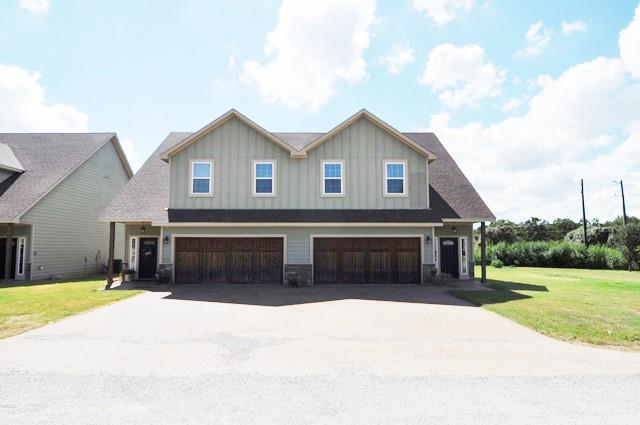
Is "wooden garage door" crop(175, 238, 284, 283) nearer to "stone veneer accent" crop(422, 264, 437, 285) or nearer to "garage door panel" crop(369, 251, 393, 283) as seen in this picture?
"garage door panel" crop(369, 251, 393, 283)

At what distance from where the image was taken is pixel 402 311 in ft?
34.3

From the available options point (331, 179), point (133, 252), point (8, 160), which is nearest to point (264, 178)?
point (331, 179)

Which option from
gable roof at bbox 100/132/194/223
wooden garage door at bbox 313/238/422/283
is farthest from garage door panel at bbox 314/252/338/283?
gable roof at bbox 100/132/194/223

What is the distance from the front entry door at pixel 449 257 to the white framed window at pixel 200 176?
11.1 meters

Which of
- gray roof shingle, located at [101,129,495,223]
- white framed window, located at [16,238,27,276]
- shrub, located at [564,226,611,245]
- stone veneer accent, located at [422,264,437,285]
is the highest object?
gray roof shingle, located at [101,129,495,223]

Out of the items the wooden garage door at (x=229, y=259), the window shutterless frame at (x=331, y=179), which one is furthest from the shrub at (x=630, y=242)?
the wooden garage door at (x=229, y=259)

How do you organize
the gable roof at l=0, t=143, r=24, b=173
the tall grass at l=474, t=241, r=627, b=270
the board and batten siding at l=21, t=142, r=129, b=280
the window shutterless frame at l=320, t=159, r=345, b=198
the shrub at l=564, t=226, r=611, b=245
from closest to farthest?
the window shutterless frame at l=320, t=159, r=345, b=198, the board and batten siding at l=21, t=142, r=129, b=280, the gable roof at l=0, t=143, r=24, b=173, the tall grass at l=474, t=241, r=627, b=270, the shrub at l=564, t=226, r=611, b=245

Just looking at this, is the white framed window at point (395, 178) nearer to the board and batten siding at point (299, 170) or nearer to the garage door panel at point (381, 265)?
the board and batten siding at point (299, 170)

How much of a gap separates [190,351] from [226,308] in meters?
4.10

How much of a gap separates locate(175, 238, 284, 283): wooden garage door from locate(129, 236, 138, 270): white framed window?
2.52 metres

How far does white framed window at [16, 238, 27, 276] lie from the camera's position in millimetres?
17864

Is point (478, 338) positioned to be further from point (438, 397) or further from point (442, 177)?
point (442, 177)

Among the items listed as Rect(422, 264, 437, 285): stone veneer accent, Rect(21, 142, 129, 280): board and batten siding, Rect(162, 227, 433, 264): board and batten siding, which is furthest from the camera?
Rect(21, 142, 129, 280): board and batten siding

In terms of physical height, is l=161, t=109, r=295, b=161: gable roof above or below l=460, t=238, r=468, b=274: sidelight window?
above
